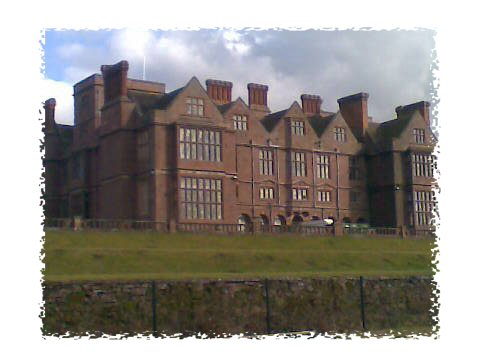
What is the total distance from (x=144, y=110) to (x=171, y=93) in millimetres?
1994

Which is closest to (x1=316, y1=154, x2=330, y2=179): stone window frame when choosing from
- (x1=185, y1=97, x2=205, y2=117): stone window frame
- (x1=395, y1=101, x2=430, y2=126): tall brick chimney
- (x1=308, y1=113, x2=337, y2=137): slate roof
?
(x1=308, y1=113, x2=337, y2=137): slate roof

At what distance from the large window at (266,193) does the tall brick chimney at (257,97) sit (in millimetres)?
6453

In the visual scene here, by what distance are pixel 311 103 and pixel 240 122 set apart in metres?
9.71

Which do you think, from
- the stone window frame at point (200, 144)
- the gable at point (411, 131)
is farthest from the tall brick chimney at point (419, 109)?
the stone window frame at point (200, 144)

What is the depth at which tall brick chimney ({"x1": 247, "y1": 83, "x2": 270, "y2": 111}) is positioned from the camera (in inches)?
2058

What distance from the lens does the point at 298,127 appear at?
5175cm

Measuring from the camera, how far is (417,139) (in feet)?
178

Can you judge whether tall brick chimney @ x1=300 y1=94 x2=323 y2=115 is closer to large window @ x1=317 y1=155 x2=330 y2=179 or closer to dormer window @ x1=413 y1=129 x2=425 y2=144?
large window @ x1=317 y1=155 x2=330 y2=179

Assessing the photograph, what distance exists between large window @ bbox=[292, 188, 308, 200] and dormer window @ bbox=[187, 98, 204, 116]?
32.9 ft

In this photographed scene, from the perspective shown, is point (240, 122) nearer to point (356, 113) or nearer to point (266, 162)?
point (266, 162)

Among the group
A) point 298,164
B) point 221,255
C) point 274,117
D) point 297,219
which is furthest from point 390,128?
point 221,255

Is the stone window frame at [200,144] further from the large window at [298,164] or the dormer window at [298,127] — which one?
the dormer window at [298,127]

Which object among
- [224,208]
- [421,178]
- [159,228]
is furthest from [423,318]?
[421,178]

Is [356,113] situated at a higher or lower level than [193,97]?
higher
